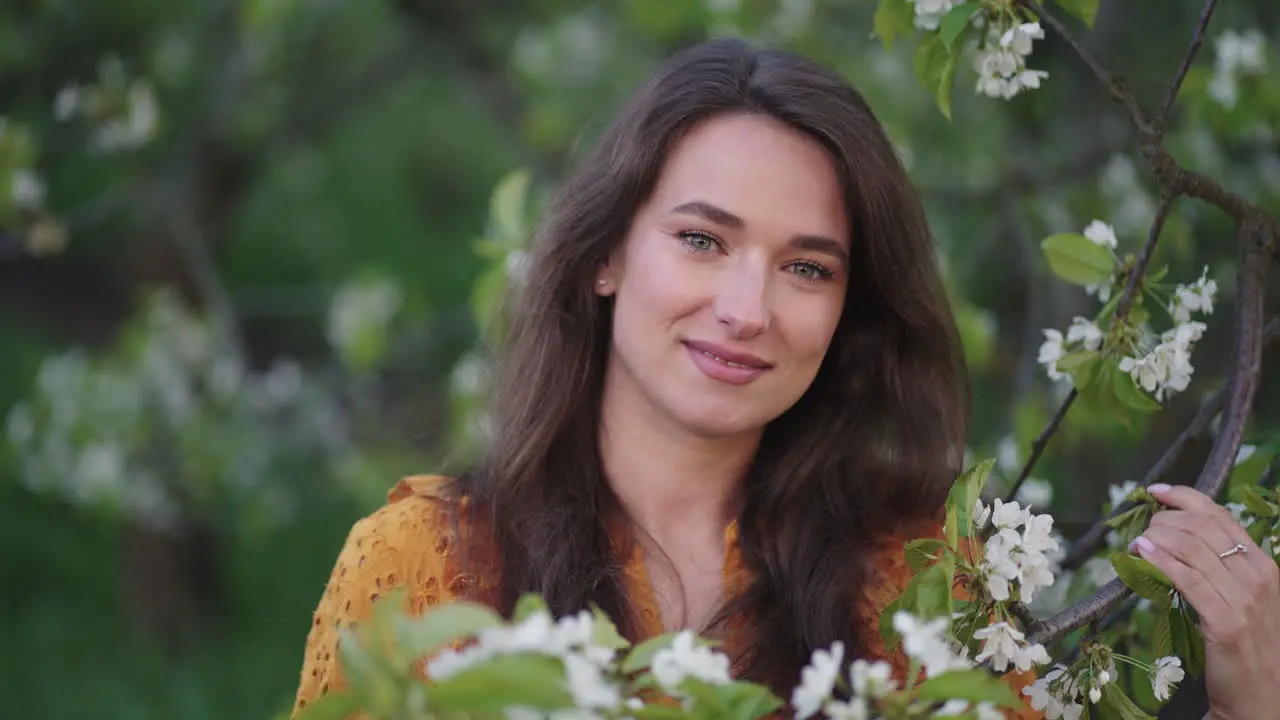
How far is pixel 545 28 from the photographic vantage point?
507cm

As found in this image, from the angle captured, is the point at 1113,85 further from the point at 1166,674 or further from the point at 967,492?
the point at 1166,674

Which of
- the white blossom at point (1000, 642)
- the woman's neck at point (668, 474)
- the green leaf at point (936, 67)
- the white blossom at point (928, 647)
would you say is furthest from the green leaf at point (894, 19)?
the white blossom at point (928, 647)

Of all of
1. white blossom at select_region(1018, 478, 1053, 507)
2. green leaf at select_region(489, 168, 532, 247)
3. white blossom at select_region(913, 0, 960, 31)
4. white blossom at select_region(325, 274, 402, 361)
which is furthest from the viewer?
white blossom at select_region(325, 274, 402, 361)

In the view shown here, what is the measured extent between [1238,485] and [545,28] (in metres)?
3.64

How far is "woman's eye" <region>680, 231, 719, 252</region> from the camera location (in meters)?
1.82

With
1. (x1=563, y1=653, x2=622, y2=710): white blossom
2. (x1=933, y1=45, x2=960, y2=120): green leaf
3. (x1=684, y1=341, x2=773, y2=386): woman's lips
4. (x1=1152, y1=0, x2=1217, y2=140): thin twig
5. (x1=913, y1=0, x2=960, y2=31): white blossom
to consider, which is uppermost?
(x1=913, y1=0, x2=960, y2=31): white blossom


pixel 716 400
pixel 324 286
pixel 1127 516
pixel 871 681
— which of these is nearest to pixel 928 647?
pixel 871 681

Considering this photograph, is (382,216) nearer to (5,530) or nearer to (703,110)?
(5,530)

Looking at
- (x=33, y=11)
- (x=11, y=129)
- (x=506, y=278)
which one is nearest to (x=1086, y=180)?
(x=506, y=278)

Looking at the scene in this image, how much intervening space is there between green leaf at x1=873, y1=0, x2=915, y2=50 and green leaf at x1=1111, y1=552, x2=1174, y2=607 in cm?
69

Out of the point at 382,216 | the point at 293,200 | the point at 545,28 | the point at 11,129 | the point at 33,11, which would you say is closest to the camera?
the point at 11,129

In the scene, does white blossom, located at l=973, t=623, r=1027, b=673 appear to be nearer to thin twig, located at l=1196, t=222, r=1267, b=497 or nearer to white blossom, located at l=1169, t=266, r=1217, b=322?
thin twig, located at l=1196, t=222, r=1267, b=497

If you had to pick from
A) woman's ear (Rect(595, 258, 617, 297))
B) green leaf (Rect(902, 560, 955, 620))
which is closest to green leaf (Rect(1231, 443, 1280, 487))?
green leaf (Rect(902, 560, 955, 620))

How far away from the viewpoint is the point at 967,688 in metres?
1.10
